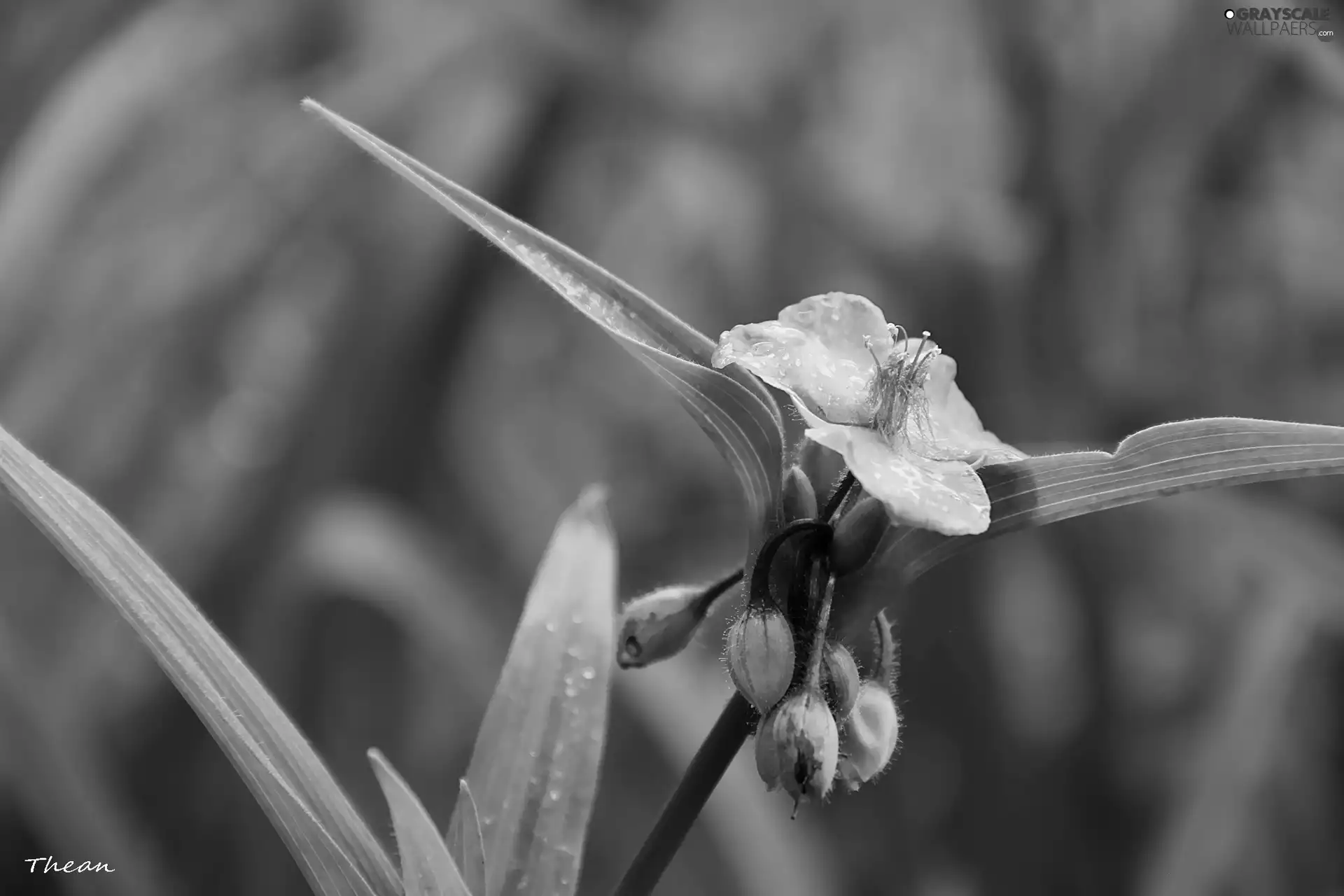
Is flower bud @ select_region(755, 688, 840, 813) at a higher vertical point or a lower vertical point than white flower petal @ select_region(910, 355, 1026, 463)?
lower

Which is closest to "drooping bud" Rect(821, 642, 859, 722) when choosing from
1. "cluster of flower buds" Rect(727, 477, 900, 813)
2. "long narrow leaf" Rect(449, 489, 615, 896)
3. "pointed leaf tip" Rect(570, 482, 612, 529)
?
"cluster of flower buds" Rect(727, 477, 900, 813)

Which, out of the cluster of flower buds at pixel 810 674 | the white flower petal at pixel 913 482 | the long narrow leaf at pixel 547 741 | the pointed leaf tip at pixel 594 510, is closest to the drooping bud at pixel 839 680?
the cluster of flower buds at pixel 810 674

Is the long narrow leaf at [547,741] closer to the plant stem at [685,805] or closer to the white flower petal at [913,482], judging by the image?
the plant stem at [685,805]

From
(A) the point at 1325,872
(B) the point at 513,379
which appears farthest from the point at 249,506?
(A) the point at 1325,872

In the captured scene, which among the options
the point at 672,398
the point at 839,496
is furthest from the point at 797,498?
the point at 672,398

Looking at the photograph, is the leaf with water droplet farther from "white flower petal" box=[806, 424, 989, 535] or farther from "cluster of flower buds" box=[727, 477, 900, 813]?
"white flower petal" box=[806, 424, 989, 535]

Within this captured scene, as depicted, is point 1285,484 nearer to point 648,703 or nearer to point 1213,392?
point 1213,392

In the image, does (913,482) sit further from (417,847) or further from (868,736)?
(417,847)
